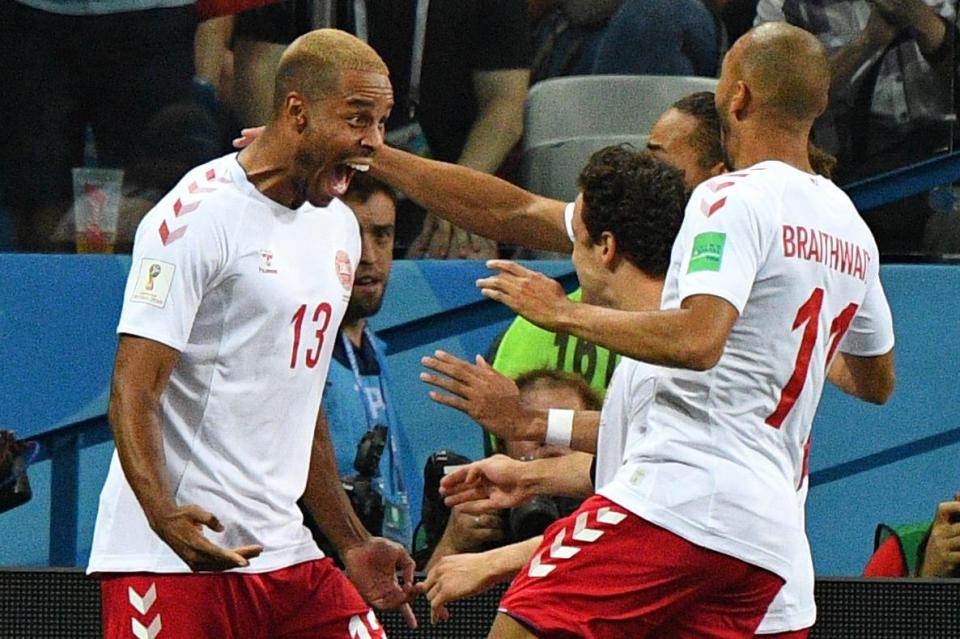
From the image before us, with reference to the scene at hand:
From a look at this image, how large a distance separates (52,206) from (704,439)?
115 inches

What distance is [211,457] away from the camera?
3523mm

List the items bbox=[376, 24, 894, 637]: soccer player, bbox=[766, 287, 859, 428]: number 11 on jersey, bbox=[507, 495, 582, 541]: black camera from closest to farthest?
bbox=[376, 24, 894, 637]: soccer player, bbox=[766, 287, 859, 428]: number 11 on jersey, bbox=[507, 495, 582, 541]: black camera

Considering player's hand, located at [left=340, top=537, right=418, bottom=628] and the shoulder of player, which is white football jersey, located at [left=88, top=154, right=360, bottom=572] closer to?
player's hand, located at [left=340, top=537, right=418, bottom=628]

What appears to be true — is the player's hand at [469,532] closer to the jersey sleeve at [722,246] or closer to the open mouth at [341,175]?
the open mouth at [341,175]

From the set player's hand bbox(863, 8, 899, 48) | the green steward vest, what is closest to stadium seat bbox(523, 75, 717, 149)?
player's hand bbox(863, 8, 899, 48)

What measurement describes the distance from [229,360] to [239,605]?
1.63ft

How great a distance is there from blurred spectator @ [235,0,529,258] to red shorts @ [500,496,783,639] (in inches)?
93.5

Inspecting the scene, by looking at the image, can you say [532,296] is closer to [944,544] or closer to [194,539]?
[194,539]

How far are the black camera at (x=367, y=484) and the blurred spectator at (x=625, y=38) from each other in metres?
1.27

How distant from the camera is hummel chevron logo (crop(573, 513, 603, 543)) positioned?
3.30 meters

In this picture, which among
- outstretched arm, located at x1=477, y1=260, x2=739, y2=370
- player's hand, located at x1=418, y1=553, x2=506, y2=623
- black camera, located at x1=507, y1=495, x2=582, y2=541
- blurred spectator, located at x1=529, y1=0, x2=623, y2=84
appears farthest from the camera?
blurred spectator, located at x1=529, y1=0, x2=623, y2=84

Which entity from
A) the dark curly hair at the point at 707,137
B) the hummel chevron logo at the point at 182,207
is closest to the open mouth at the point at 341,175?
the hummel chevron logo at the point at 182,207

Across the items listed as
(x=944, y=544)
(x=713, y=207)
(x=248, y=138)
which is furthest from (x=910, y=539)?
(x=248, y=138)

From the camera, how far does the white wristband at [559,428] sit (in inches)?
152
